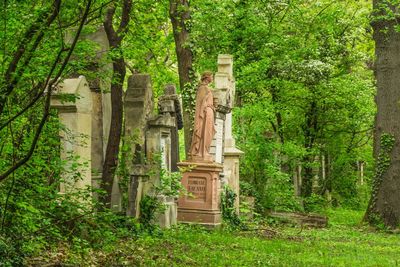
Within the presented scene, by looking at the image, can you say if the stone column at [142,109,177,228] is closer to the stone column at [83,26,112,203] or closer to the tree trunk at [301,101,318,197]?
the stone column at [83,26,112,203]

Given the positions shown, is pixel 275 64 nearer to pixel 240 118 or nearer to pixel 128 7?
pixel 240 118

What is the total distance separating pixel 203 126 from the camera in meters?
16.7

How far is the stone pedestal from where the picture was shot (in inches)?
642

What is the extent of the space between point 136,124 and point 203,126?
349cm

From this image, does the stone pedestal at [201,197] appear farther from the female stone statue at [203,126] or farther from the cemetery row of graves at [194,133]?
the female stone statue at [203,126]

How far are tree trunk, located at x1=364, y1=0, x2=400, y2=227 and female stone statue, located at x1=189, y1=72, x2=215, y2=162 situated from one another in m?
7.23

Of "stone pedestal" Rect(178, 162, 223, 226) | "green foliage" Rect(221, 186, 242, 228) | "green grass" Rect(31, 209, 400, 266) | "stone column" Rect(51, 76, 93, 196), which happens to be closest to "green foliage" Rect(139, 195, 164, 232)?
"green grass" Rect(31, 209, 400, 266)

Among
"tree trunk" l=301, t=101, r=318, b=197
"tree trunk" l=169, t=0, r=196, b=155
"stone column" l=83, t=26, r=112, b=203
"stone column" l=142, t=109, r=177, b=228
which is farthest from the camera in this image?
"tree trunk" l=301, t=101, r=318, b=197

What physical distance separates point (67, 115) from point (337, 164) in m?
23.0

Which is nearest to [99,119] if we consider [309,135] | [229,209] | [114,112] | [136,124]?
[114,112]

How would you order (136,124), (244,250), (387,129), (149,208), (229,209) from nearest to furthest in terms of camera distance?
1. (244,250)
2. (149,208)
3. (136,124)
4. (229,209)
5. (387,129)

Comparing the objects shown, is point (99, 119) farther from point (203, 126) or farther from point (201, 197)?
point (201, 197)

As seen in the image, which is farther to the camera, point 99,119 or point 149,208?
point 99,119

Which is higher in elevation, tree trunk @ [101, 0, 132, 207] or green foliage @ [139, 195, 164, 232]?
tree trunk @ [101, 0, 132, 207]
